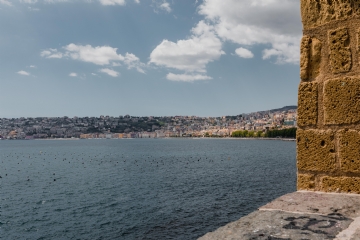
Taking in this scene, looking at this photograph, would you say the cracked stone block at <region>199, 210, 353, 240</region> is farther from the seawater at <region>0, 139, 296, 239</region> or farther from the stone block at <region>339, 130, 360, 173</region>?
the seawater at <region>0, 139, 296, 239</region>

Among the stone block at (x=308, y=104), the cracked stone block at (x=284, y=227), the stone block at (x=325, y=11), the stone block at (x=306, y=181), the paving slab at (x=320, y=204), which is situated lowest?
the cracked stone block at (x=284, y=227)

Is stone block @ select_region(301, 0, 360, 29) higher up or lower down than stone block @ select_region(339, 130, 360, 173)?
higher up

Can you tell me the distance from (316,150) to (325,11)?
1321 millimetres

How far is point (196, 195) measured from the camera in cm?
3139

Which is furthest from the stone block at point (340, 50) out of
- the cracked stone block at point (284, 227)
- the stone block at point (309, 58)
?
the cracked stone block at point (284, 227)

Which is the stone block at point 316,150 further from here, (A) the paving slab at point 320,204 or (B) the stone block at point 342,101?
(A) the paving slab at point 320,204

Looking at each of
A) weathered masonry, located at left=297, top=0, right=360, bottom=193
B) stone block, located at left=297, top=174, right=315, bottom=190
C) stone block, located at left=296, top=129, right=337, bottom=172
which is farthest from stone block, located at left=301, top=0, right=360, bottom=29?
stone block, located at left=297, top=174, right=315, bottom=190

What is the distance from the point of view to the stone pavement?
1.98m

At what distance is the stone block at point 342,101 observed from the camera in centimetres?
287

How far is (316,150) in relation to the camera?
3070 millimetres

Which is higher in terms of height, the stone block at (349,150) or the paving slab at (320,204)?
the stone block at (349,150)

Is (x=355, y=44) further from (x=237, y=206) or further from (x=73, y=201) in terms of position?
(x=73, y=201)

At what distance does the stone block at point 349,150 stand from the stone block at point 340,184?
0.29 ft

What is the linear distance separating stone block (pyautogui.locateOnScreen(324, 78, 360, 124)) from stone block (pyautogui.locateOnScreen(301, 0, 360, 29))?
60cm
